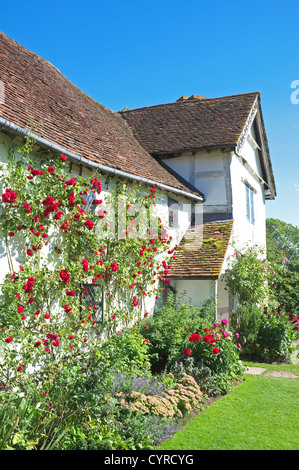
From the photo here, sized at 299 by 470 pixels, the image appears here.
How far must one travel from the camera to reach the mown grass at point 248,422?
Answer: 5242mm

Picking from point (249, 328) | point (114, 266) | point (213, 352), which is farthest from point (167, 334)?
point (249, 328)

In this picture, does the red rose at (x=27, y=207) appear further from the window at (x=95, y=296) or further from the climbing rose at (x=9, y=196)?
the window at (x=95, y=296)

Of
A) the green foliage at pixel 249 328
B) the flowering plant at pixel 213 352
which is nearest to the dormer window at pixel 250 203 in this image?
the green foliage at pixel 249 328

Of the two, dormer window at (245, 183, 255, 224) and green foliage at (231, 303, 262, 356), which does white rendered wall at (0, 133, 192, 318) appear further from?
dormer window at (245, 183, 255, 224)

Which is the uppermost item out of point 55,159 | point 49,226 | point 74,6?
point 74,6

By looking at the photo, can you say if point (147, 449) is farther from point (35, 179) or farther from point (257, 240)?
point (257, 240)

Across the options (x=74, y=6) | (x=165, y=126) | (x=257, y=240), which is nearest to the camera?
(x=74, y=6)

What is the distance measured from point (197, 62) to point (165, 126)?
7247mm

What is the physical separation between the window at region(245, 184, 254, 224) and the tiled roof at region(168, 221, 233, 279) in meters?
3.00

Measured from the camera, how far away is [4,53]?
30.3 ft

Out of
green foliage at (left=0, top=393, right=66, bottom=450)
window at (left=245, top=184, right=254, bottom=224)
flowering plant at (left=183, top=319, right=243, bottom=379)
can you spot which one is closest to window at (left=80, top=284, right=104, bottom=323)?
flowering plant at (left=183, top=319, right=243, bottom=379)

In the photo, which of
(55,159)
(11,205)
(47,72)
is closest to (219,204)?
(47,72)

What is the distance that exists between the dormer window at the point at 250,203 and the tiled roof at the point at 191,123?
2681 millimetres

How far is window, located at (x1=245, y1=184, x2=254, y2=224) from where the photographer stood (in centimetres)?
1562
